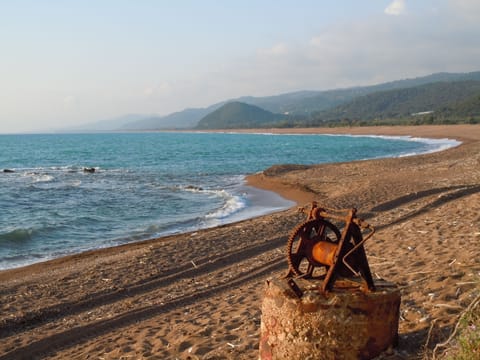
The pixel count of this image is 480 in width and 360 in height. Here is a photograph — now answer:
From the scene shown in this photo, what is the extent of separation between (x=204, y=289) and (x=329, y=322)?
4746 millimetres

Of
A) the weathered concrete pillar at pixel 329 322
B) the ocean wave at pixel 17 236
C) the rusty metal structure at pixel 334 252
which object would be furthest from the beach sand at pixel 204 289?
the ocean wave at pixel 17 236

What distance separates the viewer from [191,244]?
1159cm

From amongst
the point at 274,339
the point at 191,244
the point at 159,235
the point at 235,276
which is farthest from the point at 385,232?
the point at 159,235

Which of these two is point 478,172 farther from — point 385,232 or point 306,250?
point 306,250

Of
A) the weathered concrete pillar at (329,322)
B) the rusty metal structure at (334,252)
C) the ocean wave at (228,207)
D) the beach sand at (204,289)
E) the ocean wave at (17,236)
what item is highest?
the rusty metal structure at (334,252)

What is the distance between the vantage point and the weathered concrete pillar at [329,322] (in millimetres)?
3877

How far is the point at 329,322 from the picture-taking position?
387 cm

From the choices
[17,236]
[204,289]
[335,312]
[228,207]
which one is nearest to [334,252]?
[335,312]

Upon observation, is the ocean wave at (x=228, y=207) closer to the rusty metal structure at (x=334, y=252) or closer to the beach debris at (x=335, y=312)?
the rusty metal structure at (x=334, y=252)

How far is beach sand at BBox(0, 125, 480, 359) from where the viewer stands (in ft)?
17.7

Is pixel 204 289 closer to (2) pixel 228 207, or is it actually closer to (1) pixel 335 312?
(1) pixel 335 312

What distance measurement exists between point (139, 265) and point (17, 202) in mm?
14731

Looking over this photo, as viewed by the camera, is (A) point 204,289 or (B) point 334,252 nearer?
(B) point 334,252

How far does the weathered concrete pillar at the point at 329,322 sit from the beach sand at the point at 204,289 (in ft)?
1.05
